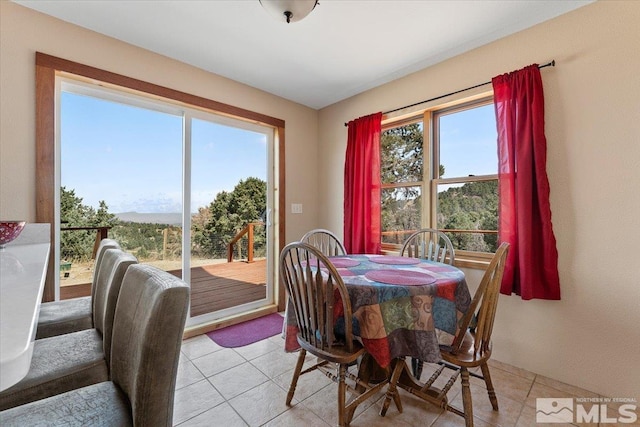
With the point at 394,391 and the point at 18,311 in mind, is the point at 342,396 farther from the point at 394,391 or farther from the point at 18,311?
the point at 18,311

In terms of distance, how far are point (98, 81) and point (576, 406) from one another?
3934 mm

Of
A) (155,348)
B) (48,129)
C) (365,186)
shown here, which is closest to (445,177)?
(365,186)

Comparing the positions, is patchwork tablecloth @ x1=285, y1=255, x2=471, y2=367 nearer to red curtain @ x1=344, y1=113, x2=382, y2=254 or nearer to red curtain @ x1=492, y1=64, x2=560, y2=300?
red curtain @ x1=492, y1=64, x2=560, y2=300

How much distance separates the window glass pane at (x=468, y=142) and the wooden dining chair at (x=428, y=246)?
57 centimetres

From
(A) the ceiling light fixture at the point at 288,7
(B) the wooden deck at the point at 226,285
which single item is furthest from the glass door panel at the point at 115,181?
(A) the ceiling light fixture at the point at 288,7

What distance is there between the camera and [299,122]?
3523 mm

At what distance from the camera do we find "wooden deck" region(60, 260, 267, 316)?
9.75 feet

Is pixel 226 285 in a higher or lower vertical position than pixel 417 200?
lower

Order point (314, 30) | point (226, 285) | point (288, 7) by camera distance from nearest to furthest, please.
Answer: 1. point (288, 7)
2. point (314, 30)
3. point (226, 285)

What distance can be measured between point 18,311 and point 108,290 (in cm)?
67

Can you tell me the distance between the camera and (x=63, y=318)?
4.79 ft

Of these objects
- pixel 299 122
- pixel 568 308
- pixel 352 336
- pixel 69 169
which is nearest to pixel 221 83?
pixel 299 122

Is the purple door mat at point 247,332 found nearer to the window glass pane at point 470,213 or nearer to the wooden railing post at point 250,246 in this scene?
the wooden railing post at point 250,246

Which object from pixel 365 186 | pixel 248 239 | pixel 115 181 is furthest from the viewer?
pixel 248 239
